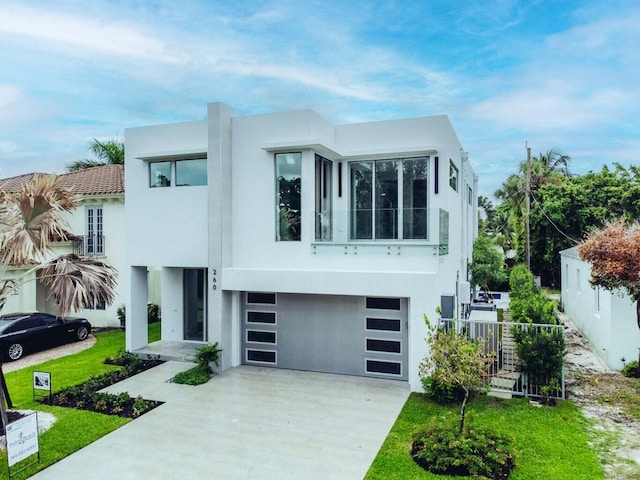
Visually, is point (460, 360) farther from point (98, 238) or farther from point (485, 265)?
point (98, 238)

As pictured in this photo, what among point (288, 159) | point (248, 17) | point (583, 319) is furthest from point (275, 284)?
point (583, 319)

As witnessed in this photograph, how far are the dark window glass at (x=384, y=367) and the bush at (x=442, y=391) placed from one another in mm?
1612

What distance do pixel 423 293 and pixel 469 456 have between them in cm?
437

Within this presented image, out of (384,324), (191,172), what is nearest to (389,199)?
(384,324)

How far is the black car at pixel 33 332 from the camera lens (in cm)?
1444

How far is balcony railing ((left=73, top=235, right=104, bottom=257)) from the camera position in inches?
752

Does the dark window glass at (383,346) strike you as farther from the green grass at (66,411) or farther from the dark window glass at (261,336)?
the green grass at (66,411)

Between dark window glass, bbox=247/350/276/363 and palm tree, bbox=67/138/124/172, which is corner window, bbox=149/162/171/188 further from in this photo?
palm tree, bbox=67/138/124/172

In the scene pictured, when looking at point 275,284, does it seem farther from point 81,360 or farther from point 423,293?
point 81,360

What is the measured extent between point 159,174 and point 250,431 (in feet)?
29.5

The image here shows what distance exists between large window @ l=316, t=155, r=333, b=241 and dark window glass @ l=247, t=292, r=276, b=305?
221cm

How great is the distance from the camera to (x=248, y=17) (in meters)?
14.2

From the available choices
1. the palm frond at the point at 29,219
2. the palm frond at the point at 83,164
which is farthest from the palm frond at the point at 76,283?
the palm frond at the point at 83,164

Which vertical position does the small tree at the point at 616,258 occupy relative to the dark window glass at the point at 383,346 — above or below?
above
